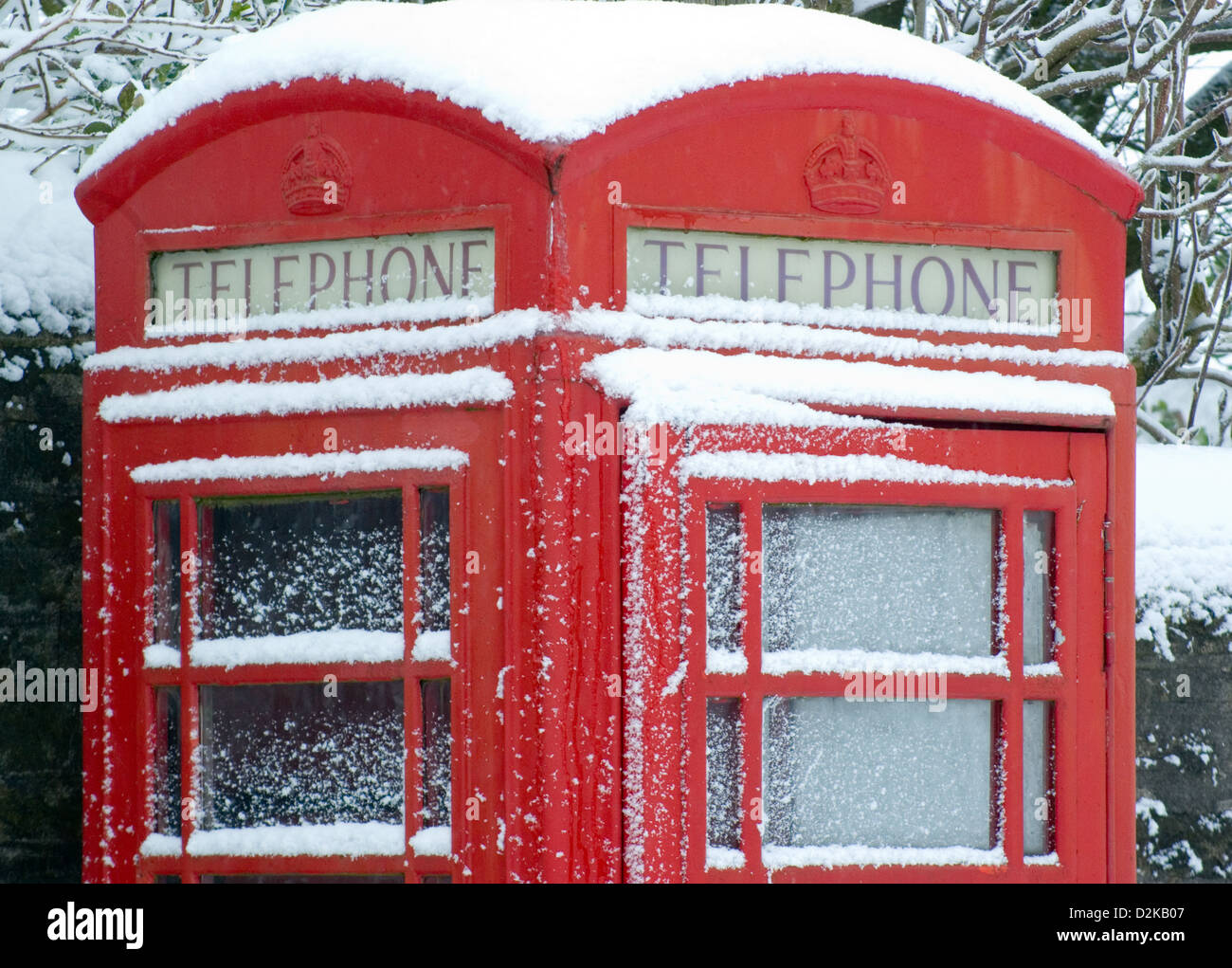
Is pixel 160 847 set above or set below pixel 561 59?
below

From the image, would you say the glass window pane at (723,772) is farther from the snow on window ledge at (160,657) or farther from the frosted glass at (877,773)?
the snow on window ledge at (160,657)

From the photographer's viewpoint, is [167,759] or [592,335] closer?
[592,335]

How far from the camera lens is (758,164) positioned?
99.3 inches

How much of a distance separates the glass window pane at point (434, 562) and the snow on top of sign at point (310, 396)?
0.17 metres

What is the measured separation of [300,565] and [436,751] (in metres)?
0.43

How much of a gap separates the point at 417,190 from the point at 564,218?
0.30 metres

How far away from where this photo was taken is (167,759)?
8.82ft

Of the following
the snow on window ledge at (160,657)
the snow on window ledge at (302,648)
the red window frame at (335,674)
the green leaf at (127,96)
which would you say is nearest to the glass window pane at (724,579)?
the red window frame at (335,674)

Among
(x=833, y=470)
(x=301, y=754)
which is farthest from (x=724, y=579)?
(x=301, y=754)

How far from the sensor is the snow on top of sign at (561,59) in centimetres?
244

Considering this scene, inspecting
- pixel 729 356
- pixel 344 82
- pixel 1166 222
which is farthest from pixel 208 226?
pixel 1166 222

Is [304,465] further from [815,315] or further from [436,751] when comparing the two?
[815,315]

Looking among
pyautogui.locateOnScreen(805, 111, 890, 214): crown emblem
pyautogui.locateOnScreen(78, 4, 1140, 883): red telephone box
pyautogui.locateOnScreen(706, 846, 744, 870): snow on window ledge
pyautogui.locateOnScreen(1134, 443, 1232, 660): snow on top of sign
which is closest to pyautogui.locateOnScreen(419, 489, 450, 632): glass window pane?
pyautogui.locateOnScreen(78, 4, 1140, 883): red telephone box

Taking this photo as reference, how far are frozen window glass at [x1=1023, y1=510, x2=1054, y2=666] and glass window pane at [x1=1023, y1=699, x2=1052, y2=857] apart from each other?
0.35ft
